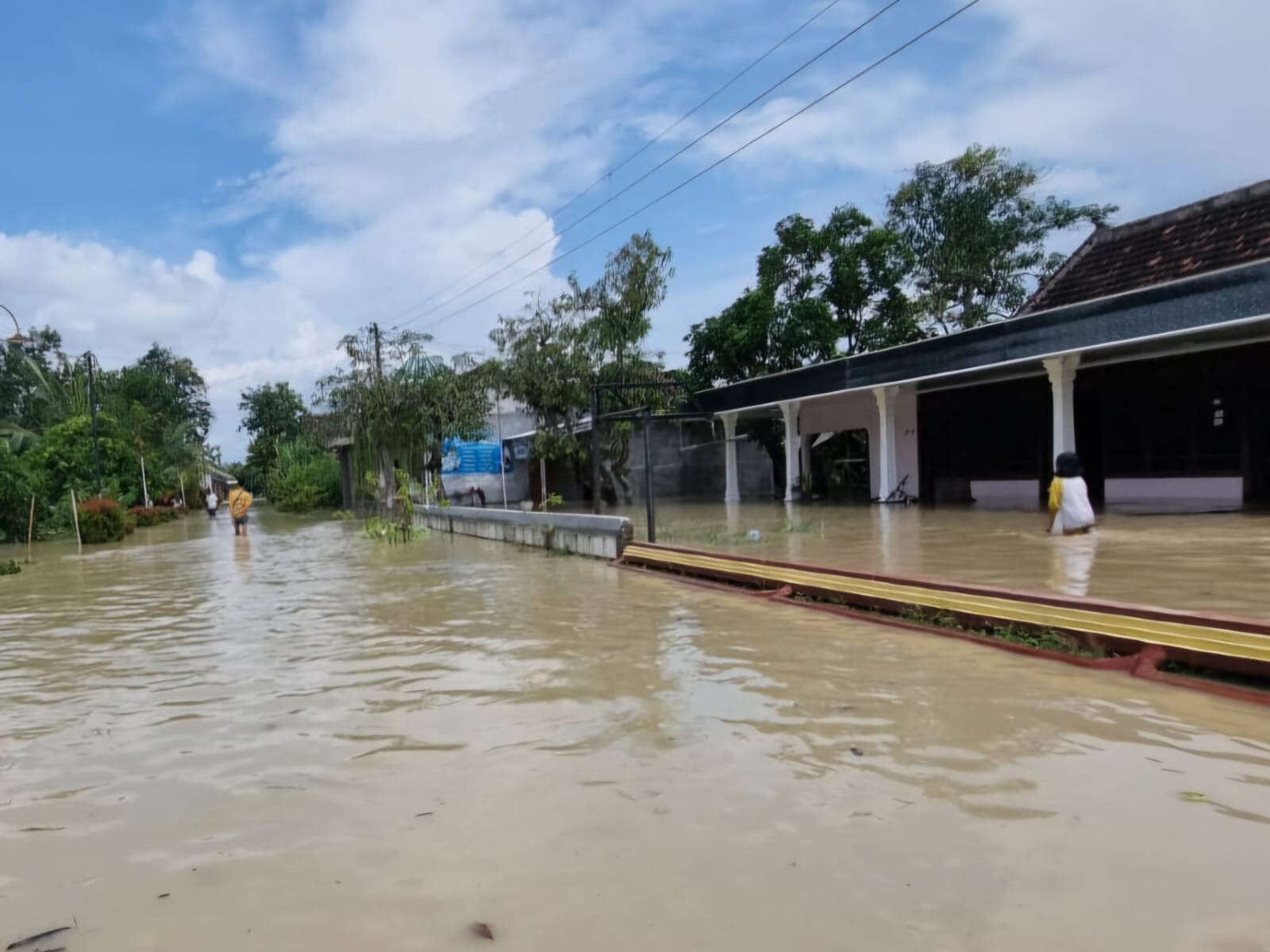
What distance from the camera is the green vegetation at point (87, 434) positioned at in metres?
24.4

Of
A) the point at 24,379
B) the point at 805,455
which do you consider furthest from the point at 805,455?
the point at 24,379

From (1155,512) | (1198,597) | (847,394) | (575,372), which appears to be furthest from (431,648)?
(575,372)

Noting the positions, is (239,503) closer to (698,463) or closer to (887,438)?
(698,463)

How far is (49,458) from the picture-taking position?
82.7ft

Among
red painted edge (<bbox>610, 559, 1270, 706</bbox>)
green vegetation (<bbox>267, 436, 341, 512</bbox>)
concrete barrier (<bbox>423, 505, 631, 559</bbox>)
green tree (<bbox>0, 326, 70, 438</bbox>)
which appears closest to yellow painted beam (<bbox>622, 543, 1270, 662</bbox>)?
red painted edge (<bbox>610, 559, 1270, 706</bbox>)

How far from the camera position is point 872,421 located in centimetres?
2198

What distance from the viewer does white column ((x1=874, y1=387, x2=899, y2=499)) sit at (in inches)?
751

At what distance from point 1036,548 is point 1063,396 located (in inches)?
219

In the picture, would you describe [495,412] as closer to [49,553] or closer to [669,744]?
[49,553]

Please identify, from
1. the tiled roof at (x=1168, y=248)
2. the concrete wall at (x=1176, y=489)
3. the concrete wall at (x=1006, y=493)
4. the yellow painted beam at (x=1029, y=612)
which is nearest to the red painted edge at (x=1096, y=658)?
the yellow painted beam at (x=1029, y=612)

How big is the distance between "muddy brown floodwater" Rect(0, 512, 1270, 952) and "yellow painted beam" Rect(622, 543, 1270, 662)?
1.43 feet

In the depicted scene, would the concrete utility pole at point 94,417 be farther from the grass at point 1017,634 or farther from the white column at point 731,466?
the grass at point 1017,634

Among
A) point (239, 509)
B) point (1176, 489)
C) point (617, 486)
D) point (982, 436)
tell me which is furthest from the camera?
point (617, 486)

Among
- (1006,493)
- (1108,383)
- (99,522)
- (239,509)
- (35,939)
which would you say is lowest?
(35,939)
